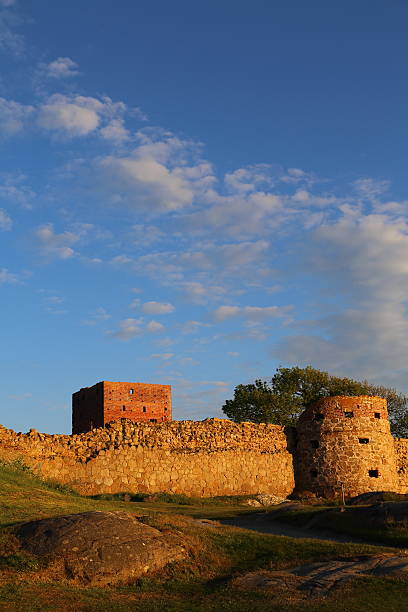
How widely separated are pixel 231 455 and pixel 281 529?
1312cm

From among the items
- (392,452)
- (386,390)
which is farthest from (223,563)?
(386,390)

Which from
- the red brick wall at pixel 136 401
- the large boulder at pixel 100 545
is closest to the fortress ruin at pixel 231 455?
the red brick wall at pixel 136 401

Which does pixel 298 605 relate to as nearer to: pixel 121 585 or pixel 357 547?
pixel 121 585

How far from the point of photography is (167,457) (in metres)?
31.9

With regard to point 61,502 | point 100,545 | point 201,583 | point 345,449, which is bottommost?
point 201,583

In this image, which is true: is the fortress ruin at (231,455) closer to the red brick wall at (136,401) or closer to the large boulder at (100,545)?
the red brick wall at (136,401)

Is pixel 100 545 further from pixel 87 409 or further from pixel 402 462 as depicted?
pixel 402 462

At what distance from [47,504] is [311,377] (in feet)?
140

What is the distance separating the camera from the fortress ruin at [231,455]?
28.7 metres

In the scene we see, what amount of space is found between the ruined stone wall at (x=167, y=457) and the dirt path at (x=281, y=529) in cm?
803

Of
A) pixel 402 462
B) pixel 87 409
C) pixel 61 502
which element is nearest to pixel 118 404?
pixel 87 409

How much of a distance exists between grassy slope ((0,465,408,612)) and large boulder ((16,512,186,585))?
390mm

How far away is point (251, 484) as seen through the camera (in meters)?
34.6

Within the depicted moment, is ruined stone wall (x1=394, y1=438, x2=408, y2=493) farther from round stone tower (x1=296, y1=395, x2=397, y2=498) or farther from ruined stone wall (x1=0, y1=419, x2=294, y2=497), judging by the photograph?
ruined stone wall (x1=0, y1=419, x2=294, y2=497)
